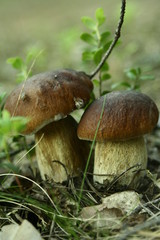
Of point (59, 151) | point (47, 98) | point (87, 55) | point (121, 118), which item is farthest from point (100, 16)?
point (59, 151)

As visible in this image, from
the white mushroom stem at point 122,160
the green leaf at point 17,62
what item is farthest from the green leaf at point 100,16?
the white mushroom stem at point 122,160

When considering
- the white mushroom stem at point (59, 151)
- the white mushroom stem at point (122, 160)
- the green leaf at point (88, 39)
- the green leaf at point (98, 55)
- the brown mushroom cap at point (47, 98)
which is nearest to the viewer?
the brown mushroom cap at point (47, 98)

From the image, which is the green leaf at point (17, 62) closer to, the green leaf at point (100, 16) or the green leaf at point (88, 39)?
the green leaf at point (88, 39)

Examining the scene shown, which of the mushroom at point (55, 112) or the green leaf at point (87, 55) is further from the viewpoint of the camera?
the green leaf at point (87, 55)

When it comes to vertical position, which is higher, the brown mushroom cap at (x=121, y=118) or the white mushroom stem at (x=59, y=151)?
the brown mushroom cap at (x=121, y=118)

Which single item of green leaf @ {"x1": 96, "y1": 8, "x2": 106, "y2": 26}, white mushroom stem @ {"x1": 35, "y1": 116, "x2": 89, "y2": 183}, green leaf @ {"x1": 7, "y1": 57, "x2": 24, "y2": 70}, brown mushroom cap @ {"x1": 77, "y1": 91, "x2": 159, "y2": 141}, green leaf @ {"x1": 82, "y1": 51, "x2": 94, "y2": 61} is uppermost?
green leaf @ {"x1": 96, "y1": 8, "x2": 106, "y2": 26}

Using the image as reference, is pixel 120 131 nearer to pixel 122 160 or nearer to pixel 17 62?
pixel 122 160

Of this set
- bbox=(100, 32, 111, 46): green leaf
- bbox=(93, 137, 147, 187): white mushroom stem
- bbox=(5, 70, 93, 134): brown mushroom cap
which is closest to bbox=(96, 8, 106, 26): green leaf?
bbox=(100, 32, 111, 46): green leaf

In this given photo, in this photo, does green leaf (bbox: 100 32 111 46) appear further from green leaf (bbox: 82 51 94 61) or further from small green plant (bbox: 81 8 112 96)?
green leaf (bbox: 82 51 94 61)

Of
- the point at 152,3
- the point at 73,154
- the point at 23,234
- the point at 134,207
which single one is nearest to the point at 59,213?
the point at 23,234
